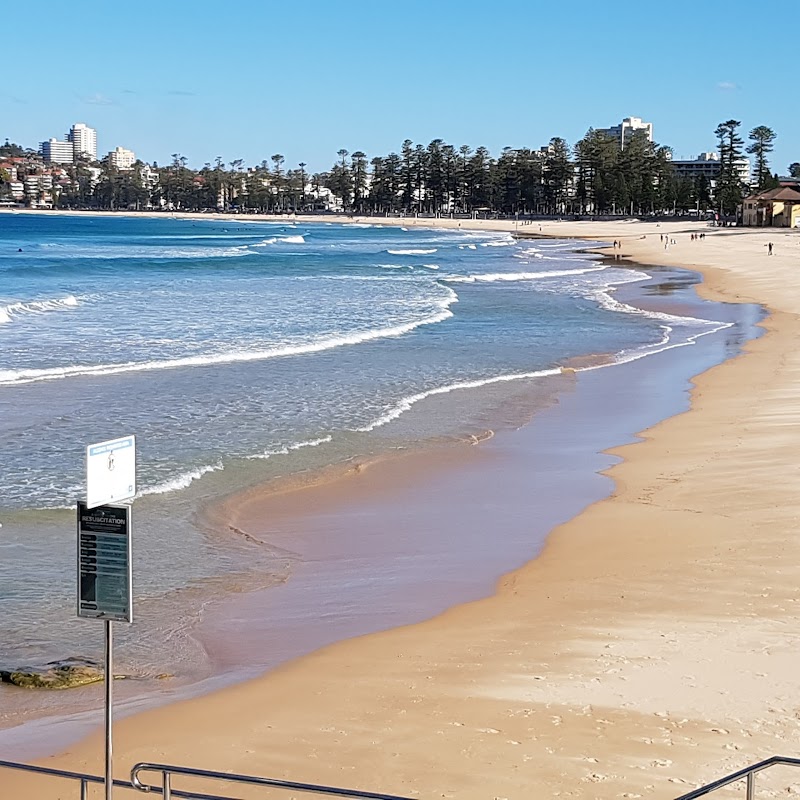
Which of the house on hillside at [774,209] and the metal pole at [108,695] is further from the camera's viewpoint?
the house on hillside at [774,209]

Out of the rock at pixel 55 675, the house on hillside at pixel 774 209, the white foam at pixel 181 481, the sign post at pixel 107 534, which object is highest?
the house on hillside at pixel 774 209

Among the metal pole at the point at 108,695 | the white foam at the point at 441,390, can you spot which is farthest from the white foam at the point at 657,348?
the metal pole at the point at 108,695

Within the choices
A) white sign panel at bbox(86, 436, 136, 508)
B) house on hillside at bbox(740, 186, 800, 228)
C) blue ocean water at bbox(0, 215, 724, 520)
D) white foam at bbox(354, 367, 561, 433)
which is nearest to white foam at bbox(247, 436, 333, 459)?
blue ocean water at bbox(0, 215, 724, 520)

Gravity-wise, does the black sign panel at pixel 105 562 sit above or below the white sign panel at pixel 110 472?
below

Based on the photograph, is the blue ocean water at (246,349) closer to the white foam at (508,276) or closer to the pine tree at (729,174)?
the white foam at (508,276)

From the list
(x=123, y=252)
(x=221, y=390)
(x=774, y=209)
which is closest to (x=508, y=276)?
(x=123, y=252)

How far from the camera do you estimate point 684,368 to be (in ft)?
79.2

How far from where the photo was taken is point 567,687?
7.50 metres

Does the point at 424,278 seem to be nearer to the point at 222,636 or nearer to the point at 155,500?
the point at 155,500

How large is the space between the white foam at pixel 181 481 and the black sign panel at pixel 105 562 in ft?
27.9

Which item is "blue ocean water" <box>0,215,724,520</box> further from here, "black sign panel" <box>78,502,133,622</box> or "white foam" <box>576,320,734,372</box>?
"black sign panel" <box>78,502,133,622</box>

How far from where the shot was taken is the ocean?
33.3ft

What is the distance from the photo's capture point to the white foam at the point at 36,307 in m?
34.7

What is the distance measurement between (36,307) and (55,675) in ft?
103
